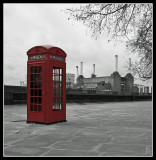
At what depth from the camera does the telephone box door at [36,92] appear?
297 inches

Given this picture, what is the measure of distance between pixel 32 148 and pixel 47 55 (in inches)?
144

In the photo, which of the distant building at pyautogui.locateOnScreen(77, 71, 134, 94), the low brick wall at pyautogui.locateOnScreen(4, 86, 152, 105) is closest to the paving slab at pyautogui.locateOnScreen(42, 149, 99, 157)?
the low brick wall at pyautogui.locateOnScreen(4, 86, 152, 105)

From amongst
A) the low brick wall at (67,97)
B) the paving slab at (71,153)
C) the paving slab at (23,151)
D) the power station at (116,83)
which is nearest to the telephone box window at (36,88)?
the paving slab at (23,151)

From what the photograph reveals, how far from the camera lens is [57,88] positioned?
7977 millimetres

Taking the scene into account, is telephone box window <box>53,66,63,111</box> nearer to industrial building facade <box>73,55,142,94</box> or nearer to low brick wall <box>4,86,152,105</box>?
low brick wall <box>4,86,152,105</box>

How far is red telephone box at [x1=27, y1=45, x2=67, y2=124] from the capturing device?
748 centimetres

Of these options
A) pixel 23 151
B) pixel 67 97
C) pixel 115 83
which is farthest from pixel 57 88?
pixel 115 83

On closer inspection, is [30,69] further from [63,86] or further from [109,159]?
[109,159]

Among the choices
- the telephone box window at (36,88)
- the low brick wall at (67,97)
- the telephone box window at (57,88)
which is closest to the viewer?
the telephone box window at (36,88)

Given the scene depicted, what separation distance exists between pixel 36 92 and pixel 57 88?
74 cm

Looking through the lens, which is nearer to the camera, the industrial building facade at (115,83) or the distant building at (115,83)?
the industrial building facade at (115,83)

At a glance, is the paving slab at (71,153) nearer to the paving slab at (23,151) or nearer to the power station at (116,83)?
the paving slab at (23,151)

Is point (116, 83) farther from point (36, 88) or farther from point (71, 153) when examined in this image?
point (71, 153)

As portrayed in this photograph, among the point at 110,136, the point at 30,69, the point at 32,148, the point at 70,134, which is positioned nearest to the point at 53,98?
the point at 30,69
